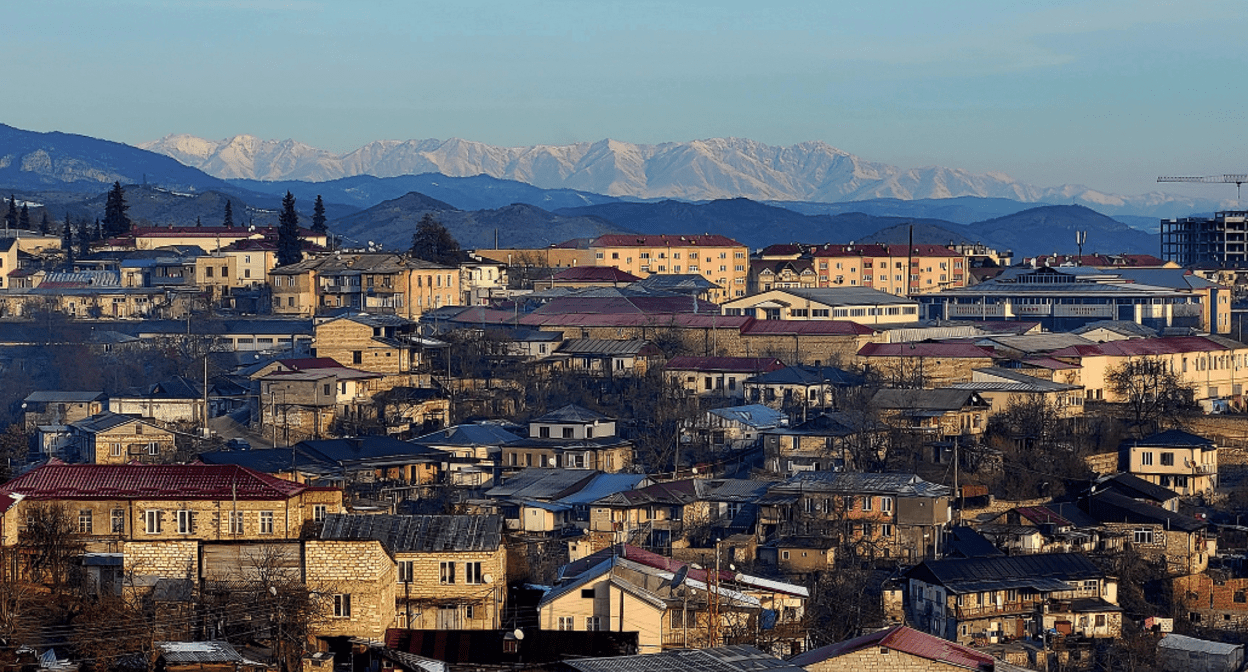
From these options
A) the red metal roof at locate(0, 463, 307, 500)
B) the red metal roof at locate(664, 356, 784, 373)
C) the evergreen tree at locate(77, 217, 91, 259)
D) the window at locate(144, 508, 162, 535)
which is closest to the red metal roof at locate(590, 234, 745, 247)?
the evergreen tree at locate(77, 217, 91, 259)

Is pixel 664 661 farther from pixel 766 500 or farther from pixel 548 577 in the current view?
pixel 766 500

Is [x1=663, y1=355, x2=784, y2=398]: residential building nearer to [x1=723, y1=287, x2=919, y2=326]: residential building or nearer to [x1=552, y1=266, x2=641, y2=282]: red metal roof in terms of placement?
[x1=723, y1=287, x2=919, y2=326]: residential building

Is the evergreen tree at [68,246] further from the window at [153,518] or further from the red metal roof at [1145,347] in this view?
the window at [153,518]

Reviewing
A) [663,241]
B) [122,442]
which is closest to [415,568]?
[122,442]

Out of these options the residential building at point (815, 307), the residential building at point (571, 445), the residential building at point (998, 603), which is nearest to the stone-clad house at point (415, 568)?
the residential building at point (998, 603)

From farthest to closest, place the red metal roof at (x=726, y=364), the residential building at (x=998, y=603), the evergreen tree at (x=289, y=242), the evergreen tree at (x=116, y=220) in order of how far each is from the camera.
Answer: the evergreen tree at (x=116, y=220)
the evergreen tree at (x=289, y=242)
the red metal roof at (x=726, y=364)
the residential building at (x=998, y=603)

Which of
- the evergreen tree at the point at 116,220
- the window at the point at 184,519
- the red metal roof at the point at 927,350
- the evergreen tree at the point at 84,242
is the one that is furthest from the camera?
the evergreen tree at the point at 116,220
